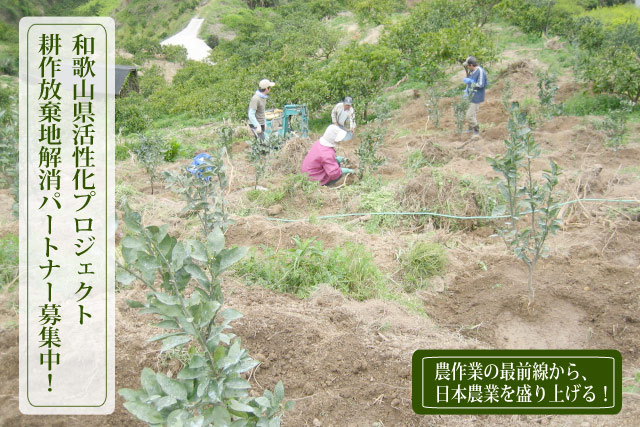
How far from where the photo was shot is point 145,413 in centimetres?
154

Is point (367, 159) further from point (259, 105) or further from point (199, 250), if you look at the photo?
point (199, 250)

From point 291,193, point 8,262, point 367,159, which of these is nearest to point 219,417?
point 8,262

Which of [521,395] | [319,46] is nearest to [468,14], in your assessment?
[319,46]

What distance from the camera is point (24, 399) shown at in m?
2.20

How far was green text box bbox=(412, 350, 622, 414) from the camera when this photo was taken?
2.55 m

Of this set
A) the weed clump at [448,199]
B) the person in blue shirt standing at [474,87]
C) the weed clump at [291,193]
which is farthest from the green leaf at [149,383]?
the person in blue shirt standing at [474,87]

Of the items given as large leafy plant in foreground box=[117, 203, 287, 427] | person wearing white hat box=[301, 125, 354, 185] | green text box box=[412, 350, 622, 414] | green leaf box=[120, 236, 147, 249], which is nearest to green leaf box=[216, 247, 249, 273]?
large leafy plant in foreground box=[117, 203, 287, 427]

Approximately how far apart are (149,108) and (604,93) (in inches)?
427

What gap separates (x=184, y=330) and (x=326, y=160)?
5.01 m

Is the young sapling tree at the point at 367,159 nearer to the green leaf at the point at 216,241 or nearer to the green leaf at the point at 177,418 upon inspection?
the green leaf at the point at 216,241

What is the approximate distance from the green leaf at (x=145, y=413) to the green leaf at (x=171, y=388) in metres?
0.07

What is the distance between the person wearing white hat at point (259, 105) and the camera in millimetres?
7797

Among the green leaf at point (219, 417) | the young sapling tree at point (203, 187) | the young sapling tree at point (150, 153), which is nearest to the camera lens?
the green leaf at point (219, 417)

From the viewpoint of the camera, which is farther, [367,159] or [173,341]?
[367,159]
